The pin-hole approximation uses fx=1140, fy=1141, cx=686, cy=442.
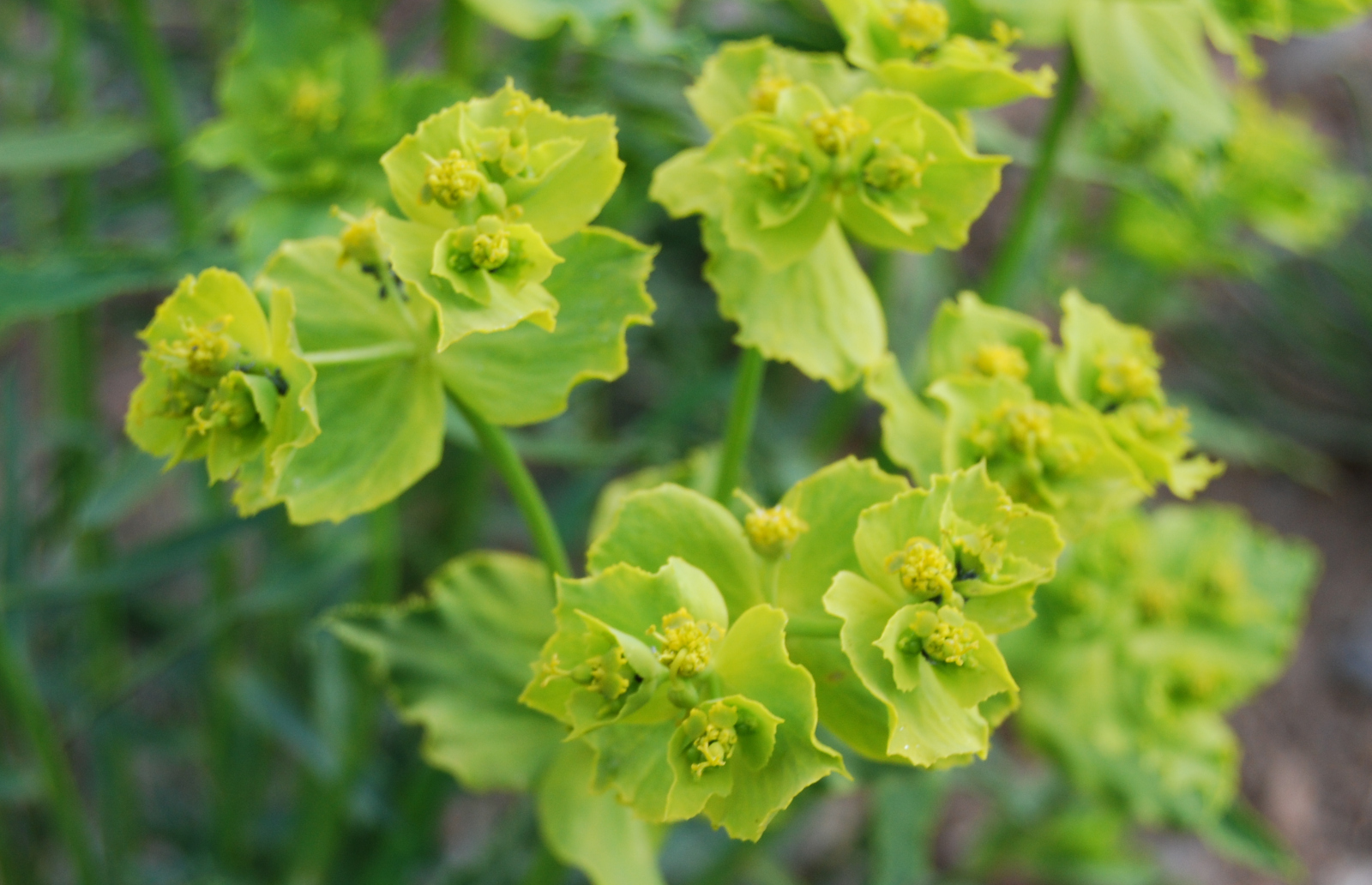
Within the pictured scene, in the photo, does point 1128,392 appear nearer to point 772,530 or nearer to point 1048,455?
point 1048,455

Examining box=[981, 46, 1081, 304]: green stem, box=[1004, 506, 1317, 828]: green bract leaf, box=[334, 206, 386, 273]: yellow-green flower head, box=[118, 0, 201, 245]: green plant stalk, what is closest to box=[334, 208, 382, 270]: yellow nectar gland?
box=[334, 206, 386, 273]: yellow-green flower head

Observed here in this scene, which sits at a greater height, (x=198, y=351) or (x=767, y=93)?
(x=767, y=93)

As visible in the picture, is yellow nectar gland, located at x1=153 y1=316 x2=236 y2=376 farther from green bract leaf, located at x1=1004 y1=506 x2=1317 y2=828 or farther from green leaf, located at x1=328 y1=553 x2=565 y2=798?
green bract leaf, located at x1=1004 y1=506 x2=1317 y2=828

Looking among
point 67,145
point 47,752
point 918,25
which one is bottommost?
point 47,752

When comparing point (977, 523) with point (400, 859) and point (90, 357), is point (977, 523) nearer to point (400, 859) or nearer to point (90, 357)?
point (400, 859)

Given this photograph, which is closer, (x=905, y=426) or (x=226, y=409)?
(x=226, y=409)

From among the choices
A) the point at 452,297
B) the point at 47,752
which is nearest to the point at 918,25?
the point at 452,297

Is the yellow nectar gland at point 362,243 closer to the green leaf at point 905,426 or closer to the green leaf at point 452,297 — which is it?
the green leaf at point 452,297
